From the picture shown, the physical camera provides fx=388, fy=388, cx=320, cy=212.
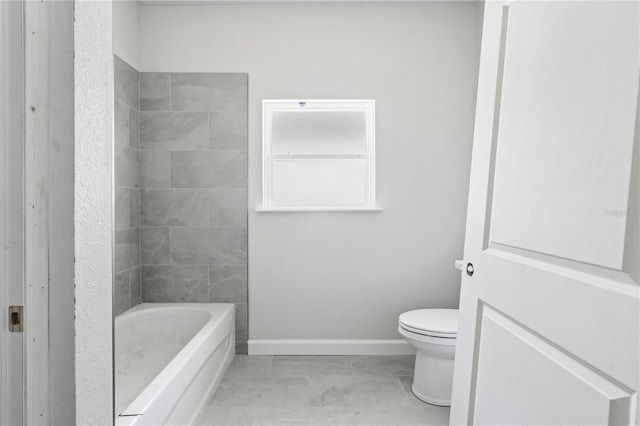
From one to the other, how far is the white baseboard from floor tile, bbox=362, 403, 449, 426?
69 centimetres

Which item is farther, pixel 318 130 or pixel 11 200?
pixel 318 130

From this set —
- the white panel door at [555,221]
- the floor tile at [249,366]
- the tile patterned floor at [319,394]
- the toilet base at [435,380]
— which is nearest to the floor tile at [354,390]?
the tile patterned floor at [319,394]

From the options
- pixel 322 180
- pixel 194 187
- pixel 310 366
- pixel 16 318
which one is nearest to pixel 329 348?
pixel 310 366

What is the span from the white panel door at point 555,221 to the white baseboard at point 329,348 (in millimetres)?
1493

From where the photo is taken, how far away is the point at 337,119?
2818 millimetres

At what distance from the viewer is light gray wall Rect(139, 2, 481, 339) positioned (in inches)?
108

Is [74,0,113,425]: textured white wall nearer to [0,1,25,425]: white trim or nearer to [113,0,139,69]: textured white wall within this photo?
[0,1,25,425]: white trim

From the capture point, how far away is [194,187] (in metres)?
2.79

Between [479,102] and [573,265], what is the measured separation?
0.70 meters

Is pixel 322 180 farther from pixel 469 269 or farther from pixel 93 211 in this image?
pixel 93 211

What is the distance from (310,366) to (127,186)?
1713 millimetres

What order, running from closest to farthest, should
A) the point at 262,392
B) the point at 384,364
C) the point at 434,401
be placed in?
the point at 434,401 < the point at 262,392 < the point at 384,364

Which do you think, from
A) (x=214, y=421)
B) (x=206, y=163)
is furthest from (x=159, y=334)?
(x=206, y=163)

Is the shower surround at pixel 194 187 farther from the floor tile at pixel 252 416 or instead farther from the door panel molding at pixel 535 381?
the door panel molding at pixel 535 381
